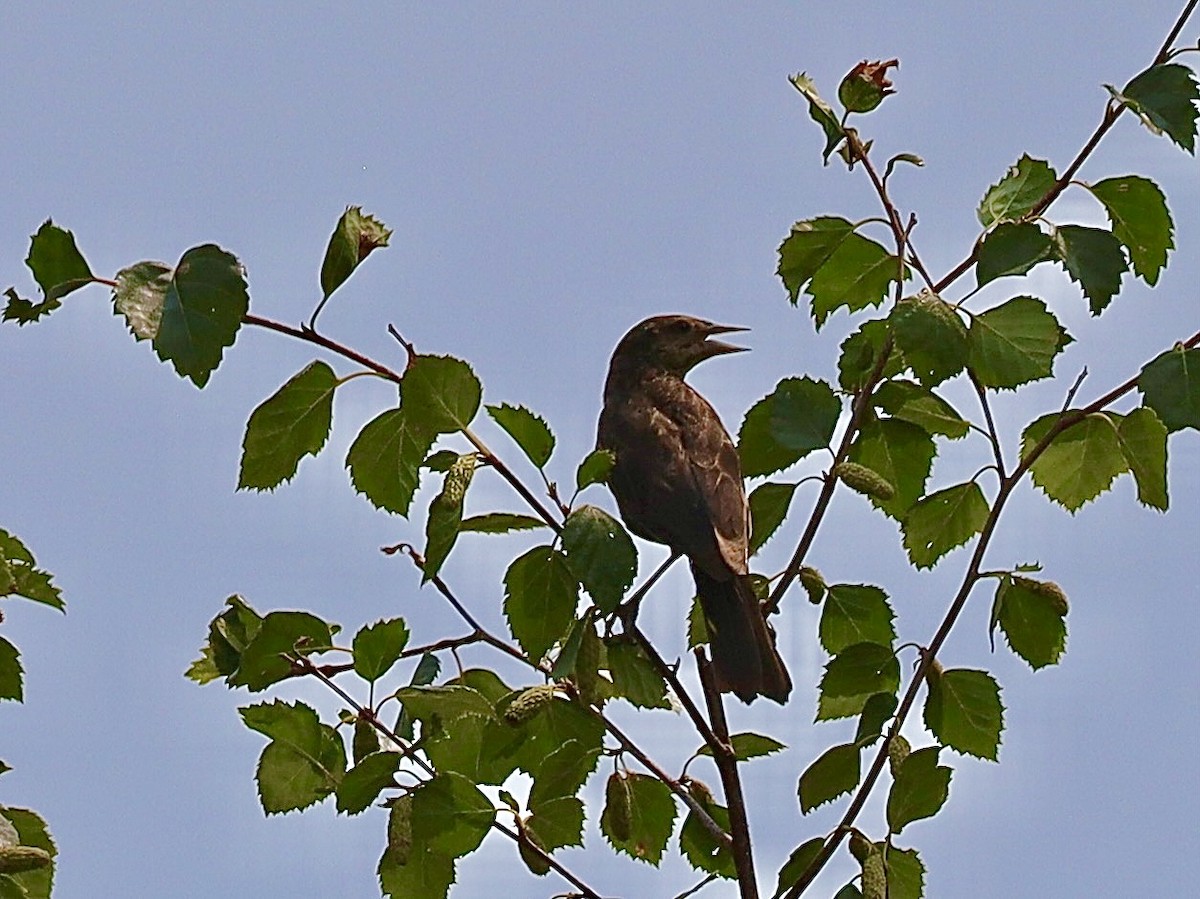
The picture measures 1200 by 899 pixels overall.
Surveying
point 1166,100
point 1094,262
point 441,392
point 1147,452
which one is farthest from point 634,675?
point 1166,100

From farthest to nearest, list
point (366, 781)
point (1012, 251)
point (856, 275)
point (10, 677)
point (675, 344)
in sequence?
point (675, 344) < point (856, 275) < point (1012, 251) < point (366, 781) < point (10, 677)

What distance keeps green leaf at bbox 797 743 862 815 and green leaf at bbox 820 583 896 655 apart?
35cm

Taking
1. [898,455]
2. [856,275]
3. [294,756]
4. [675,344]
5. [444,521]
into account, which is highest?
[675,344]

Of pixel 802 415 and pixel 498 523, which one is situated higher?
pixel 802 415

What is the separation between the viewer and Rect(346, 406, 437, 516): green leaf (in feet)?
10.1

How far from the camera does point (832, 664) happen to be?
3.19 meters

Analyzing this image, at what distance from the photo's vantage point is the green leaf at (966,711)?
320 centimetres

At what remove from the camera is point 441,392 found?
292 cm

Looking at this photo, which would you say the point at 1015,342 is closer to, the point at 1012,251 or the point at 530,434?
the point at 1012,251

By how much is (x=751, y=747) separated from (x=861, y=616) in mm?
344

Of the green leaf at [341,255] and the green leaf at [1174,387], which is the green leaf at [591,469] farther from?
the green leaf at [1174,387]

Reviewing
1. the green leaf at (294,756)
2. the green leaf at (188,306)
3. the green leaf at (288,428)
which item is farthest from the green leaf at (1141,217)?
the green leaf at (294,756)

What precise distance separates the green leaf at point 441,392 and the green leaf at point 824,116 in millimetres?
782

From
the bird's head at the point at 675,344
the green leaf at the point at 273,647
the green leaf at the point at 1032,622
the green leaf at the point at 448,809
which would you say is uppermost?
the bird's head at the point at 675,344
